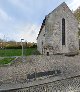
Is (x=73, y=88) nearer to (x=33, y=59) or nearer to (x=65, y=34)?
(x=33, y=59)

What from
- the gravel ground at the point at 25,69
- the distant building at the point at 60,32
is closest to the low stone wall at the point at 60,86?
the gravel ground at the point at 25,69

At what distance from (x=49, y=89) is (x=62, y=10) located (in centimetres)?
2749

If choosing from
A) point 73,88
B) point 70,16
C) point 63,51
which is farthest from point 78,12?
point 73,88

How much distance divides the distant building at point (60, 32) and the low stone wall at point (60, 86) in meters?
24.3

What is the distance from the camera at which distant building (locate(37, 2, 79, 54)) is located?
3381cm

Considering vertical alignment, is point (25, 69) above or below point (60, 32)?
below

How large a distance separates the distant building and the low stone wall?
2432 cm

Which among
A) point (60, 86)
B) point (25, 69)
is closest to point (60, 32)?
point (25, 69)

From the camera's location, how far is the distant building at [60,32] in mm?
33812

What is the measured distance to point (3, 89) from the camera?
644 centimetres

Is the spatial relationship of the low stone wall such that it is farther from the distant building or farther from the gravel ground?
the distant building

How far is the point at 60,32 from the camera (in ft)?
112

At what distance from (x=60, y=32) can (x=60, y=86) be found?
2631 cm

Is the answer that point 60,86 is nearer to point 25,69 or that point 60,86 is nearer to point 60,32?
point 25,69
